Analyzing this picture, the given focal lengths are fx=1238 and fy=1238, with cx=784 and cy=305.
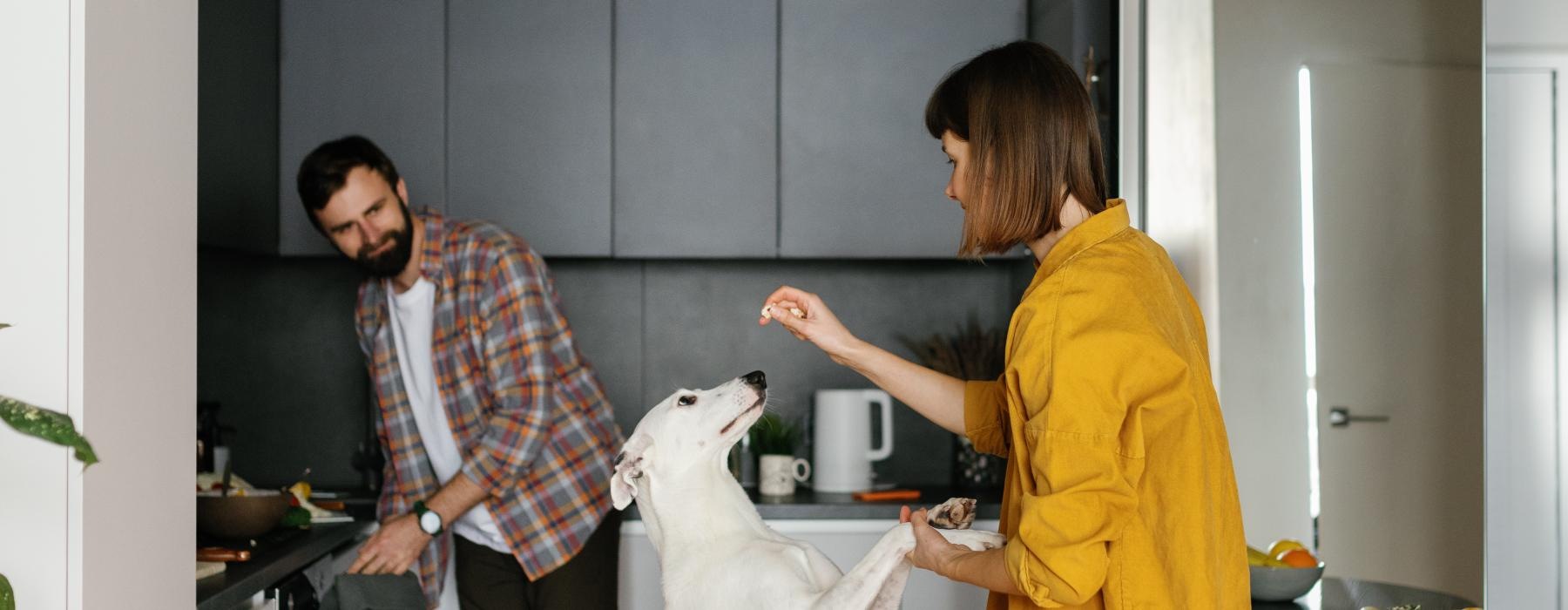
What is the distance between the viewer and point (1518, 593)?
2043mm

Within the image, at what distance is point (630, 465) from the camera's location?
5.18 feet

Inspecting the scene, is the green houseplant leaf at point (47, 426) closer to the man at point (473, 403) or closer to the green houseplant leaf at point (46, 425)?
the green houseplant leaf at point (46, 425)

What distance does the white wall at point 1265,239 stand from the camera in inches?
103

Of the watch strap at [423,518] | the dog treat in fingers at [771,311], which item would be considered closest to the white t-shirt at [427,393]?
the watch strap at [423,518]

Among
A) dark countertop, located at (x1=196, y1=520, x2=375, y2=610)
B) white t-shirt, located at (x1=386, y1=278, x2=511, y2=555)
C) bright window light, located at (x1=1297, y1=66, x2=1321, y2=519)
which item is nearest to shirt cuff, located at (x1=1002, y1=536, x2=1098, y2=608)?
dark countertop, located at (x1=196, y1=520, x2=375, y2=610)

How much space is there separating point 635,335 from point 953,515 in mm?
2218

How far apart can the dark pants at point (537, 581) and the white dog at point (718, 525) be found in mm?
1143

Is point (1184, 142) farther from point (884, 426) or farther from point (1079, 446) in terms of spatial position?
point (1079, 446)

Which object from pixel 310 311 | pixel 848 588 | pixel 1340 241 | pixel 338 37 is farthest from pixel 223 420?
pixel 1340 241

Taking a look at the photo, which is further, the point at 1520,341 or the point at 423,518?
the point at 423,518

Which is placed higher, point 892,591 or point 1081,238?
point 1081,238

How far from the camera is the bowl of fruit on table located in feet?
5.91

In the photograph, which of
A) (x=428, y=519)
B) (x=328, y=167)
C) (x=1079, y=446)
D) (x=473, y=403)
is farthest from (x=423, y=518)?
(x=1079, y=446)

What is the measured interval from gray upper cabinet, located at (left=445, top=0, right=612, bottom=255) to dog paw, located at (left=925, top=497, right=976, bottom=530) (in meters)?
1.96
